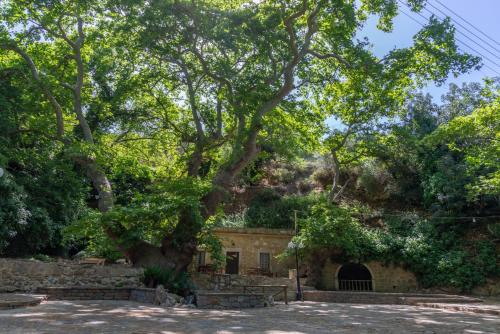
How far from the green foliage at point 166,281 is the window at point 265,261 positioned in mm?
8168

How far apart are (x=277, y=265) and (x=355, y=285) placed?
149 inches

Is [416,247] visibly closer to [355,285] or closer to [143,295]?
[355,285]

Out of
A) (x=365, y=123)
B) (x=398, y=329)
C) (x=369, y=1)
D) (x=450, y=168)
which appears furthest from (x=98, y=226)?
(x=450, y=168)

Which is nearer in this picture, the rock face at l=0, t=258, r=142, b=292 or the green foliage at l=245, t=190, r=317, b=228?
the rock face at l=0, t=258, r=142, b=292

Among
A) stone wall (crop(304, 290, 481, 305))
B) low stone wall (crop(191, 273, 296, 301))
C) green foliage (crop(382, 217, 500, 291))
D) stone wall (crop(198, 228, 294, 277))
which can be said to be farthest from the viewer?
stone wall (crop(198, 228, 294, 277))

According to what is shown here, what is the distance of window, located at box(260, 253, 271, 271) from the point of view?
19125 millimetres

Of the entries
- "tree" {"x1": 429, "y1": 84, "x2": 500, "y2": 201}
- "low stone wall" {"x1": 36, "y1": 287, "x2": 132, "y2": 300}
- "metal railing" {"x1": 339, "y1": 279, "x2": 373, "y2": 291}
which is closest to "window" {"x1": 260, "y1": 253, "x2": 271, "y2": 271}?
"metal railing" {"x1": 339, "y1": 279, "x2": 373, "y2": 291}

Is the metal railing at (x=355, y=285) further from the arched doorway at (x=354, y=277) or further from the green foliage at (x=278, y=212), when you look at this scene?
the green foliage at (x=278, y=212)

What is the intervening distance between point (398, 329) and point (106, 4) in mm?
11456

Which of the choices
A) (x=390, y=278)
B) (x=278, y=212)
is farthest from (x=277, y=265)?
(x=390, y=278)

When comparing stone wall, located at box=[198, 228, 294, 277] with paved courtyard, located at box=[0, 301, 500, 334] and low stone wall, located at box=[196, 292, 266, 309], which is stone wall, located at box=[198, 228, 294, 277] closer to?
low stone wall, located at box=[196, 292, 266, 309]

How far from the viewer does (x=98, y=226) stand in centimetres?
1127

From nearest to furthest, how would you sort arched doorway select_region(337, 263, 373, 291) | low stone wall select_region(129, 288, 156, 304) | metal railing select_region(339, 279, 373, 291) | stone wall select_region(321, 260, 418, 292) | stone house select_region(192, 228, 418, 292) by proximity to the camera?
low stone wall select_region(129, 288, 156, 304) < stone wall select_region(321, 260, 418, 292) < stone house select_region(192, 228, 418, 292) < metal railing select_region(339, 279, 373, 291) < arched doorway select_region(337, 263, 373, 291)

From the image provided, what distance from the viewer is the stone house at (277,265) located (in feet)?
57.9
